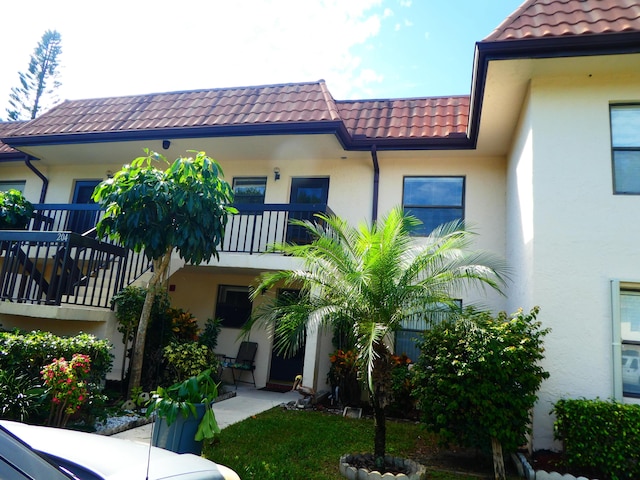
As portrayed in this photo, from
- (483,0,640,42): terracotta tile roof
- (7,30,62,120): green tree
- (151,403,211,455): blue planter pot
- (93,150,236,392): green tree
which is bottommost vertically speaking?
(151,403,211,455): blue planter pot

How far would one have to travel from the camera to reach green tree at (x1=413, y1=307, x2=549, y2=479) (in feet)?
16.6

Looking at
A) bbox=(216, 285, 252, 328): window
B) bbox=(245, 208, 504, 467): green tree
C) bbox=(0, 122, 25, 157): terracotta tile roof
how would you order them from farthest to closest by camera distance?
bbox=(0, 122, 25, 157): terracotta tile roof
bbox=(216, 285, 252, 328): window
bbox=(245, 208, 504, 467): green tree

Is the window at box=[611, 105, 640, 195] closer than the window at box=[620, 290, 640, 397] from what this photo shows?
No

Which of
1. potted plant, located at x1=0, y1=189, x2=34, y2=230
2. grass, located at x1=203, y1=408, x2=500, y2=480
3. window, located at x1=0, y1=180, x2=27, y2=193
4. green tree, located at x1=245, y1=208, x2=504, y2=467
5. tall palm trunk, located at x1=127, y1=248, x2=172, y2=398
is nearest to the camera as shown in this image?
grass, located at x1=203, y1=408, x2=500, y2=480

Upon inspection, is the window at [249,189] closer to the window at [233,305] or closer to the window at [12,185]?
the window at [233,305]

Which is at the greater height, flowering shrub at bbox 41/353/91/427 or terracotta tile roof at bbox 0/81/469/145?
terracotta tile roof at bbox 0/81/469/145

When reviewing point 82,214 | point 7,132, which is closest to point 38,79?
point 7,132

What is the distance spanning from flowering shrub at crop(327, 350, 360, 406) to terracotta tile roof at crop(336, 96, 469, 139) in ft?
15.6

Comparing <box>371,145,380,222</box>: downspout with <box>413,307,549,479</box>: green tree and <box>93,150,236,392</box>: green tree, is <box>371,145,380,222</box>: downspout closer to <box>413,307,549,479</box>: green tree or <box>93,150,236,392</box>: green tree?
<box>93,150,236,392</box>: green tree

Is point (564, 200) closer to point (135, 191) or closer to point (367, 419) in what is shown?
point (367, 419)

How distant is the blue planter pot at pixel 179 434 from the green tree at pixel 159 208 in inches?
116

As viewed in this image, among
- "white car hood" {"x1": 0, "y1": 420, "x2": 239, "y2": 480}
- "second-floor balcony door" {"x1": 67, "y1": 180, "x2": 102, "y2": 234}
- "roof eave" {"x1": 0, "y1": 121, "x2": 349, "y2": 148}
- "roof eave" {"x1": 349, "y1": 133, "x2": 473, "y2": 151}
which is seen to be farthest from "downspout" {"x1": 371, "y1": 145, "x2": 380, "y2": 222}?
"white car hood" {"x1": 0, "y1": 420, "x2": 239, "y2": 480}

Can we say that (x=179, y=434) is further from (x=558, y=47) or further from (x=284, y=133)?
(x=558, y=47)

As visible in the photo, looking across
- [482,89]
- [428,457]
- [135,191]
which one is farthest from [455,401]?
[135,191]
